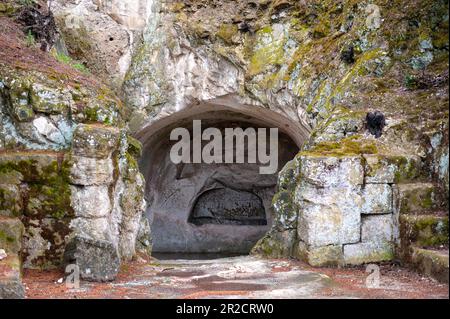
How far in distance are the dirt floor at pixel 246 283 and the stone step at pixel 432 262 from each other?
0.35 ft

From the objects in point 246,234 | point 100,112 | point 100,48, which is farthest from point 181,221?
point 100,112

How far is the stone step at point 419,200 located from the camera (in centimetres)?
841

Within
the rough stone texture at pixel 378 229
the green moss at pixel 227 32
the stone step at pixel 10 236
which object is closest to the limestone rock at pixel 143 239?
the stone step at pixel 10 236

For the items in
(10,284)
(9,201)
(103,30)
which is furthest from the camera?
(103,30)

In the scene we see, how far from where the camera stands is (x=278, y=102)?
13.0m

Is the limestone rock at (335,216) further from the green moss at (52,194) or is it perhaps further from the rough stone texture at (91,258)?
the green moss at (52,194)

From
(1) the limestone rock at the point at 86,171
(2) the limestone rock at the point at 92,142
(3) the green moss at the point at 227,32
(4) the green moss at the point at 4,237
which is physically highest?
(3) the green moss at the point at 227,32

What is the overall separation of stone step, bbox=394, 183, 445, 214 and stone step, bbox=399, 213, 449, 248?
0.29 metres

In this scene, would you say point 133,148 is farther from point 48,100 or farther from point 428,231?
point 428,231

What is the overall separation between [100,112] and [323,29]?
5799 millimetres

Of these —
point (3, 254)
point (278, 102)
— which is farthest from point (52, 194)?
point (278, 102)

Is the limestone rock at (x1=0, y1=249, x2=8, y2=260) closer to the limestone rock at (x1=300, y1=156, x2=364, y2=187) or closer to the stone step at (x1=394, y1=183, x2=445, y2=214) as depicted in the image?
the limestone rock at (x1=300, y1=156, x2=364, y2=187)

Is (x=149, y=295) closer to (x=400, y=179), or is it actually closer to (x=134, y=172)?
(x=134, y=172)

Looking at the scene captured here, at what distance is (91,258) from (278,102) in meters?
6.78
